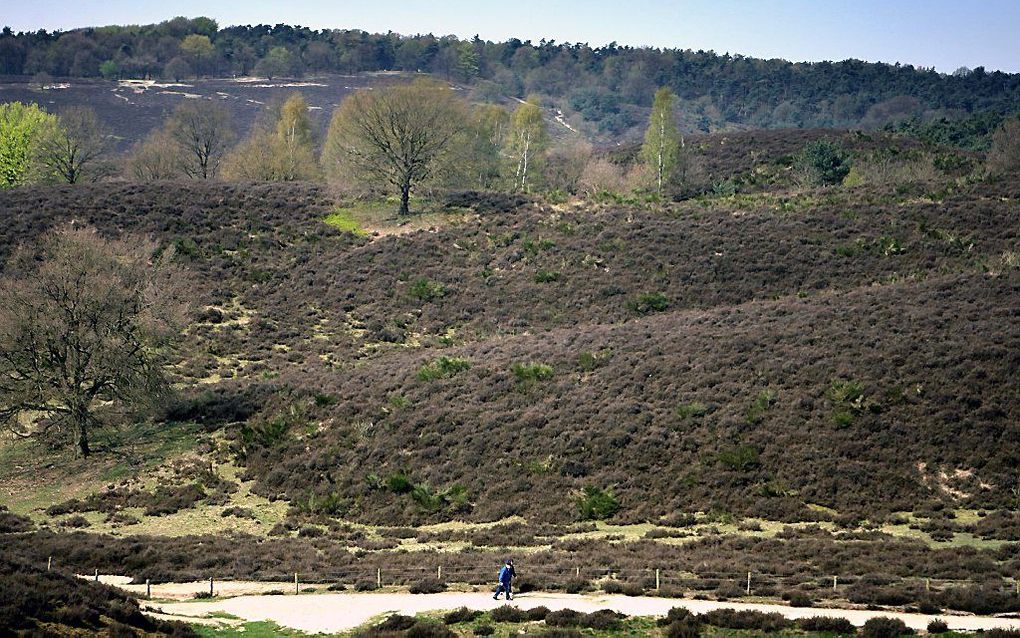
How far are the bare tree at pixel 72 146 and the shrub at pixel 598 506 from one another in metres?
63.9

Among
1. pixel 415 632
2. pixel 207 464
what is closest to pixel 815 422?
pixel 415 632

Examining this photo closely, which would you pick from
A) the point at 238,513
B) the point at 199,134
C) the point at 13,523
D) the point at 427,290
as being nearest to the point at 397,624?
the point at 238,513

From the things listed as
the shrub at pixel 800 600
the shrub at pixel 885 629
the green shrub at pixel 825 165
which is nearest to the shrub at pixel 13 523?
the shrub at pixel 800 600

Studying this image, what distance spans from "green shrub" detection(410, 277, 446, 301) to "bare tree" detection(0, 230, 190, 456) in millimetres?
19058

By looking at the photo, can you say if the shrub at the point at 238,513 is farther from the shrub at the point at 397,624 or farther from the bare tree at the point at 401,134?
the bare tree at the point at 401,134

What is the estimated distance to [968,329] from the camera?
139ft

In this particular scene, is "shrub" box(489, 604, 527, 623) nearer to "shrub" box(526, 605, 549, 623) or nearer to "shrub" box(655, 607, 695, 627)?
"shrub" box(526, 605, 549, 623)

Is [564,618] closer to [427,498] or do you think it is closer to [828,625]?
[828,625]

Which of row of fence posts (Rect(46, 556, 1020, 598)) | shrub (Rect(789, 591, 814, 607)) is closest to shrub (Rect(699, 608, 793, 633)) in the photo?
shrub (Rect(789, 591, 814, 607))

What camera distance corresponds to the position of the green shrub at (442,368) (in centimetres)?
4594

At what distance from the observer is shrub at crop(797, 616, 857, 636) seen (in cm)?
2033

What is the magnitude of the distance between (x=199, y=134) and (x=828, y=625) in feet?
278

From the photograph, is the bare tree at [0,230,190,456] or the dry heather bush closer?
the bare tree at [0,230,190,456]

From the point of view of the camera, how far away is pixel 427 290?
2413 inches
